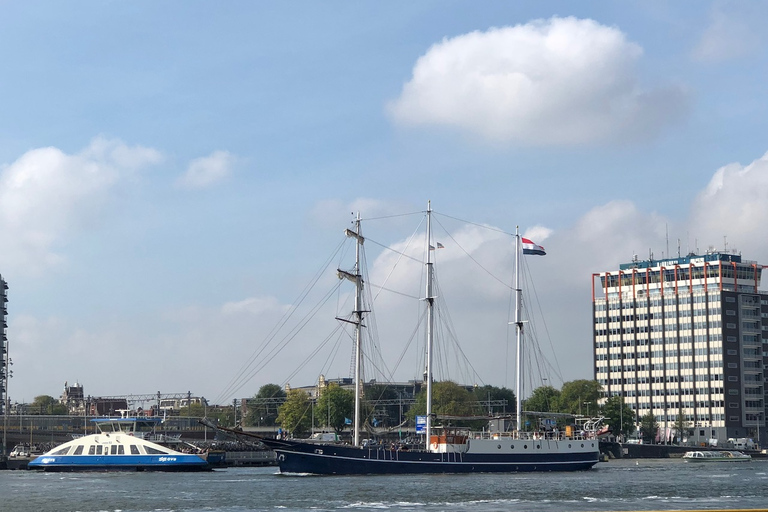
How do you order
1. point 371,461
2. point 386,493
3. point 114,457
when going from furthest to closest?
point 114,457, point 371,461, point 386,493

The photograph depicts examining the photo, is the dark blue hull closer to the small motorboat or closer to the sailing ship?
the sailing ship

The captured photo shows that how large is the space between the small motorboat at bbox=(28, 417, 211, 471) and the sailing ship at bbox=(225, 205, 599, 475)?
30062mm

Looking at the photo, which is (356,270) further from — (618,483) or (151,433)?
(151,433)

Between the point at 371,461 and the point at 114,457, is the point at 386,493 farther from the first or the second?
the point at 114,457

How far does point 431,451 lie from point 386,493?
36.0 m

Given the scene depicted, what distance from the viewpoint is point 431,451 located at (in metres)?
132

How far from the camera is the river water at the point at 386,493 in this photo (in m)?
84.2

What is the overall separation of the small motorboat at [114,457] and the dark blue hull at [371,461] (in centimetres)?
3250

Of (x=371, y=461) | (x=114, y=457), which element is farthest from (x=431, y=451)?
(x=114, y=457)

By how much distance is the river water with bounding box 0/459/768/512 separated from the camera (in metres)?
84.2

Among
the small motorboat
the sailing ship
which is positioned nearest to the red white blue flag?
the sailing ship

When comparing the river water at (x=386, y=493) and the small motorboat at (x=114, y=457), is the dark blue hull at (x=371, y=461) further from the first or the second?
the small motorboat at (x=114, y=457)

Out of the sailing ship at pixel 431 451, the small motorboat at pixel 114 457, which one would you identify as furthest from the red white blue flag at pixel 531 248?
the small motorboat at pixel 114 457

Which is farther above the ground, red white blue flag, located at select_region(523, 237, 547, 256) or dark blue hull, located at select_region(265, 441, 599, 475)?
red white blue flag, located at select_region(523, 237, 547, 256)
